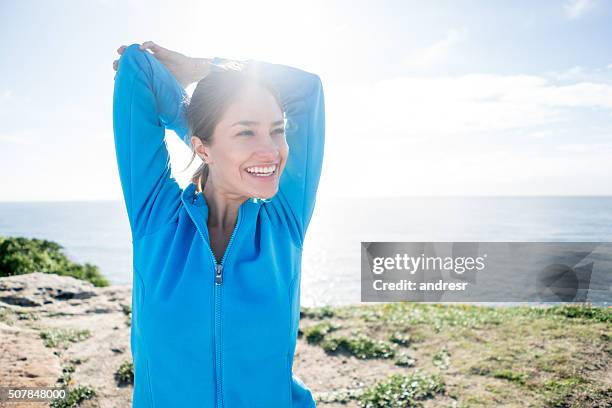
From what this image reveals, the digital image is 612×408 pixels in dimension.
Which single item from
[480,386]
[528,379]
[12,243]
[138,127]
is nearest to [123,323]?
[480,386]

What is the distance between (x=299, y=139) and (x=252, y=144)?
1.74ft

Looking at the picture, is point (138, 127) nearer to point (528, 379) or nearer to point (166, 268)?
point (166, 268)

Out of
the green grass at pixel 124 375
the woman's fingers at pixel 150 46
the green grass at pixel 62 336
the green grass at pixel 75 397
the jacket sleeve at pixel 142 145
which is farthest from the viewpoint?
the green grass at pixel 62 336

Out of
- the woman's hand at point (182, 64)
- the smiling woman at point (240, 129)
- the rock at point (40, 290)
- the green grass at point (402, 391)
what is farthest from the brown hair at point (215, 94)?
the rock at point (40, 290)

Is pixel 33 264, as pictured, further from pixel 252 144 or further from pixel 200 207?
pixel 252 144

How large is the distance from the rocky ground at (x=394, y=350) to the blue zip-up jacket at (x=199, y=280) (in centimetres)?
375

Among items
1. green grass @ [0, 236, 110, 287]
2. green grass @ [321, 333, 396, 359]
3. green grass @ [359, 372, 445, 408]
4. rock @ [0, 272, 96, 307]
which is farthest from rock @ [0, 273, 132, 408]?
green grass @ [0, 236, 110, 287]

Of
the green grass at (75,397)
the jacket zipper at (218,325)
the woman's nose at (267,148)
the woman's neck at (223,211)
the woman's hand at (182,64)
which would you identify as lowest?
the green grass at (75,397)

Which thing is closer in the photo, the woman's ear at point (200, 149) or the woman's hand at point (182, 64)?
the woman's ear at point (200, 149)

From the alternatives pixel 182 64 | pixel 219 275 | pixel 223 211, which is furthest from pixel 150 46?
pixel 219 275

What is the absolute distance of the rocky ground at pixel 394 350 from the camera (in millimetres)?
5422

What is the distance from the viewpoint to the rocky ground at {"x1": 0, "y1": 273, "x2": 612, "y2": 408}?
17.8ft

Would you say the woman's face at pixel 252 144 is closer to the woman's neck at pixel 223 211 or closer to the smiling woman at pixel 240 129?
the smiling woman at pixel 240 129

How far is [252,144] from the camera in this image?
2.06 m
